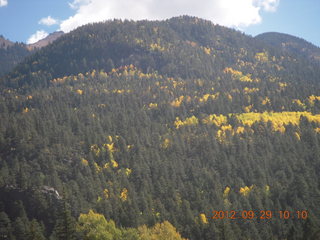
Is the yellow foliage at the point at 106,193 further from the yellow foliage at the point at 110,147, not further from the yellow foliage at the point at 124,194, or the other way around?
the yellow foliage at the point at 110,147

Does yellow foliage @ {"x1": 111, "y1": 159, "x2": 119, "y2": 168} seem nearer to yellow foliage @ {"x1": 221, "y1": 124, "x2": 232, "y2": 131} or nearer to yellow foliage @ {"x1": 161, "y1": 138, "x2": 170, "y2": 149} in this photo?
yellow foliage @ {"x1": 161, "y1": 138, "x2": 170, "y2": 149}

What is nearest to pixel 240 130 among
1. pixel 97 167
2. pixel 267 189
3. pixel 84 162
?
pixel 267 189

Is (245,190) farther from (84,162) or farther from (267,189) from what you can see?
(84,162)

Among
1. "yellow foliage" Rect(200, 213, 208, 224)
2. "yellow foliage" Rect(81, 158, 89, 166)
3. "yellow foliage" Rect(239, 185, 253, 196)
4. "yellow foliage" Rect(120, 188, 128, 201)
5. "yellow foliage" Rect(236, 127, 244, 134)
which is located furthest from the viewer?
"yellow foliage" Rect(236, 127, 244, 134)

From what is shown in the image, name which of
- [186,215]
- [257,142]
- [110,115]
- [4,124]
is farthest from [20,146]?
[257,142]

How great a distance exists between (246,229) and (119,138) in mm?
79408

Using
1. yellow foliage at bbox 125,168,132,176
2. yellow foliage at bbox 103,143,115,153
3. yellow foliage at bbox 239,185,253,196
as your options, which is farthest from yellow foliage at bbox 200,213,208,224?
yellow foliage at bbox 103,143,115,153

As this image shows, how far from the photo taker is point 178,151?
16425 centimetres
